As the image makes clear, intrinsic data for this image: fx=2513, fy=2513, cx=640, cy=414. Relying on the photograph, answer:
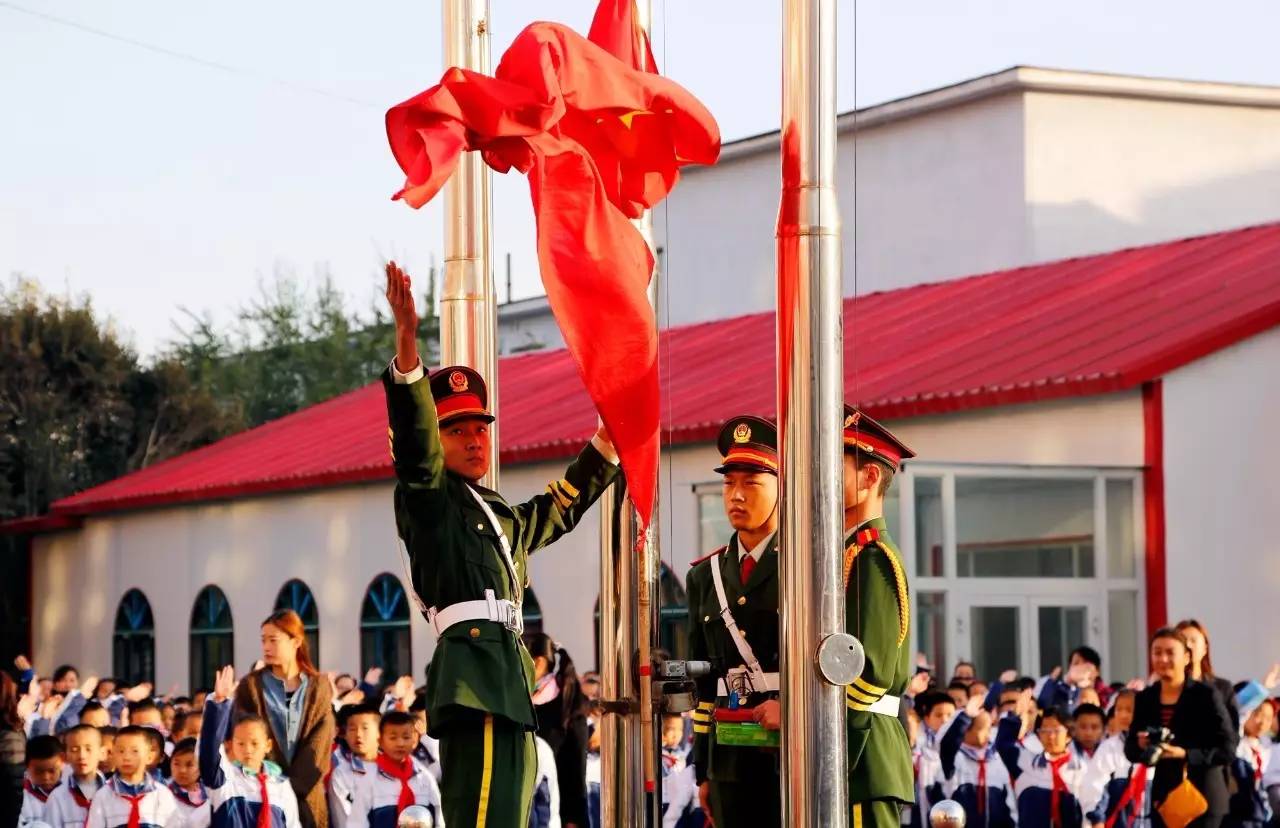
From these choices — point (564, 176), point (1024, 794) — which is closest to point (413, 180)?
point (564, 176)

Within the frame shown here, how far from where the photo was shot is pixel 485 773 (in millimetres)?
7359

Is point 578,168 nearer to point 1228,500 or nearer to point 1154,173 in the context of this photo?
point 1228,500

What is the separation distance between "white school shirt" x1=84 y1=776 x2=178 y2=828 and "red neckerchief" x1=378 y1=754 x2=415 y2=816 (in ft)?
4.89

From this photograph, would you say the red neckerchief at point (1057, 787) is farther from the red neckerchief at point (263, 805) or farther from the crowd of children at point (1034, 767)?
the red neckerchief at point (263, 805)

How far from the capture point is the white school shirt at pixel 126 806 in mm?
12484

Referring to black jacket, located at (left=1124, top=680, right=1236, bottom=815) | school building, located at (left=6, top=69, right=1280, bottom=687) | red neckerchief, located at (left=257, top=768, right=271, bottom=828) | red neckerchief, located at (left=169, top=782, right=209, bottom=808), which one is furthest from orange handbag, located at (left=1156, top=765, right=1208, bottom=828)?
red neckerchief, located at (left=169, top=782, right=209, bottom=808)

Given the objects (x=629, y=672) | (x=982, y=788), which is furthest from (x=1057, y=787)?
(x=629, y=672)

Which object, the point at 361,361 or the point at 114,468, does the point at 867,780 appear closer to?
the point at 114,468

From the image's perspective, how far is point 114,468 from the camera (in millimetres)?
52281

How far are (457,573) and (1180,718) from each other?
7.06 meters

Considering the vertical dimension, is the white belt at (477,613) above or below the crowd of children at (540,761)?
above

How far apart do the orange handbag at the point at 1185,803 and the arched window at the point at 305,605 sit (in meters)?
20.4

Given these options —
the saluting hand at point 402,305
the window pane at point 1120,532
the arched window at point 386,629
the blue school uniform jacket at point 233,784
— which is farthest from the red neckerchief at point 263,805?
the arched window at point 386,629

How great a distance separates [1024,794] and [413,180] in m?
10.7
